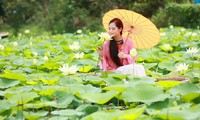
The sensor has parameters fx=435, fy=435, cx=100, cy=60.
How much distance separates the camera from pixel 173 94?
212 centimetres

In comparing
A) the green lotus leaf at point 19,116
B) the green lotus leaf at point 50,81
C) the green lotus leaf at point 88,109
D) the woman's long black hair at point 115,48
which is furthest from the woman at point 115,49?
the green lotus leaf at point 19,116

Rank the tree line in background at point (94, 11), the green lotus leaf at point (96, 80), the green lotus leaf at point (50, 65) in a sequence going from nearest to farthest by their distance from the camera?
the green lotus leaf at point (96, 80), the green lotus leaf at point (50, 65), the tree line in background at point (94, 11)

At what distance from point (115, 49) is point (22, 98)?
1300mm

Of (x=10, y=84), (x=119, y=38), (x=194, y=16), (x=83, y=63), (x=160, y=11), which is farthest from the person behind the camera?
(x=160, y=11)

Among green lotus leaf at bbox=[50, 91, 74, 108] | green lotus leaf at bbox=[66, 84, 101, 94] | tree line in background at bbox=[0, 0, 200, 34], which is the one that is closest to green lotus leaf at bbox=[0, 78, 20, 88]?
green lotus leaf at bbox=[66, 84, 101, 94]

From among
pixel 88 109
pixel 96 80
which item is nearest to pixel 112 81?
pixel 96 80

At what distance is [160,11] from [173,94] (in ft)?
30.3

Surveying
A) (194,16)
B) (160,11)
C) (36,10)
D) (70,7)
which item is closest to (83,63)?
(194,16)

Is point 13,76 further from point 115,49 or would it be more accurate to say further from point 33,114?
point 115,49

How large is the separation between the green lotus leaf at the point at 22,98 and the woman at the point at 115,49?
1181mm

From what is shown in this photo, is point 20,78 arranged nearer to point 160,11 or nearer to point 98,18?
point 160,11

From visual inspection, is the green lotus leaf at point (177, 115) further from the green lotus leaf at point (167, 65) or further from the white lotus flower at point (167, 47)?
the white lotus flower at point (167, 47)

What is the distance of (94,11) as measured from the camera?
13312 mm

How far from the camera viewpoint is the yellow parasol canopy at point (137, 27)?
3328mm
